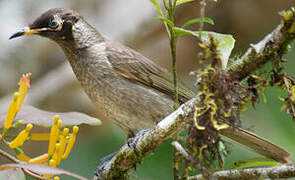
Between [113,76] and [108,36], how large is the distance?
2667 mm

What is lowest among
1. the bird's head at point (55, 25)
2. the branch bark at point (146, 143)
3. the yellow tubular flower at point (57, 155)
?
the yellow tubular flower at point (57, 155)

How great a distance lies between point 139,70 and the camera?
426cm

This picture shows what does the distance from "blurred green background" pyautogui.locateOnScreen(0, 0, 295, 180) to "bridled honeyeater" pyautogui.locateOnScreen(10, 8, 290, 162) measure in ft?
5.60

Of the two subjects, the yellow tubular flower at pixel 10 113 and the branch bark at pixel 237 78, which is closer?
the branch bark at pixel 237 78

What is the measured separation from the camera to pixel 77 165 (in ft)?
18.4

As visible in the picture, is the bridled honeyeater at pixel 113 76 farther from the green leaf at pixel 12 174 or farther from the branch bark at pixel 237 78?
the green leaf at pixel 12 174

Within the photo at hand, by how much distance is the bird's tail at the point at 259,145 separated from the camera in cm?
245

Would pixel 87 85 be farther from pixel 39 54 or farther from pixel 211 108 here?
pixel 39 54

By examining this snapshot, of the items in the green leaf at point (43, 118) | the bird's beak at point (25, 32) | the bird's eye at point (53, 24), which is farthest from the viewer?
the bird's eye at point (53, 24)

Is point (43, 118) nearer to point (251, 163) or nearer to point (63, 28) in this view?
point (251, 163)

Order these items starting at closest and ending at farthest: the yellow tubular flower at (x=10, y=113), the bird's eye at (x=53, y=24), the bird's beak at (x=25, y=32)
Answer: the yellow tubular flower at (x=10, y=113) < the bird's beak at (x=25, y=32) < the bird's eye at (x=53, y=24)

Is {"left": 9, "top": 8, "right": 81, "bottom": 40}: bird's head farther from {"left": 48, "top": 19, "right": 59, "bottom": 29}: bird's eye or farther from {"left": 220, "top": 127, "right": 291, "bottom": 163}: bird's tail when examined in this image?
{"left": 220, "top": 127, "right": 291, "bottom": 163}: bird's tail

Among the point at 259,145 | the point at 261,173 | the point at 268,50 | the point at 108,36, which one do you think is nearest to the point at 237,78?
the point at 268,50

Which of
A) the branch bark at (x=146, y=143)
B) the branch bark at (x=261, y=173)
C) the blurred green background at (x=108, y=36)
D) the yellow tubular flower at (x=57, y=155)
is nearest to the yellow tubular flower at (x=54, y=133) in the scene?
the yellow tubular flower at (x=57, y=155)
